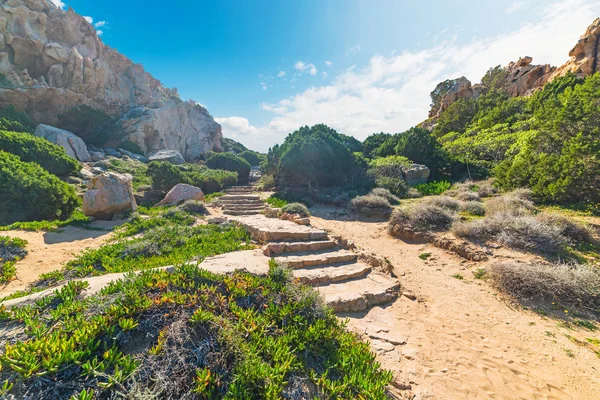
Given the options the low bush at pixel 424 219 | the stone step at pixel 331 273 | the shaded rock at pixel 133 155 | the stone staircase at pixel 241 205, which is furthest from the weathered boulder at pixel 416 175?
the shaded rock at pixel 133 155

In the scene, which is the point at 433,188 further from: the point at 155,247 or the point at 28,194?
the point at 28,194

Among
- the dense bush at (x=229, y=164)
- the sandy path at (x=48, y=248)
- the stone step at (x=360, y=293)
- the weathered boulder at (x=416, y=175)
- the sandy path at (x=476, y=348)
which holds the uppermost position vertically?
the dense bush at (x=229, y=164)

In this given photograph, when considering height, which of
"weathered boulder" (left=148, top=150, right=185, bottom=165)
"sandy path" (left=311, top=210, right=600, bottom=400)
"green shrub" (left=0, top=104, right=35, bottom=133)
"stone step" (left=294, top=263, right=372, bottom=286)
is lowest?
→ "sandy path" (left=311, top=210, right=600, bottom=400)

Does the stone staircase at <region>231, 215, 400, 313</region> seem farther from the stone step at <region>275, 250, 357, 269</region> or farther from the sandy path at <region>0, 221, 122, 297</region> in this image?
the sandy path at <region>0, 221, 122, 297</region>

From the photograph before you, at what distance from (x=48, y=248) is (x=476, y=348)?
34.7 feet

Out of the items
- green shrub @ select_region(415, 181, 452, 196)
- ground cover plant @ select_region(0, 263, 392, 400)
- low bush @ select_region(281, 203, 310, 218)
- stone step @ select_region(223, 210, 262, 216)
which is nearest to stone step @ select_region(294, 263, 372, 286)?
ground cover plant @ select_region(0, 263, 392, 400)

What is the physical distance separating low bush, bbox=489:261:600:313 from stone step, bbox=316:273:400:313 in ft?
7.47

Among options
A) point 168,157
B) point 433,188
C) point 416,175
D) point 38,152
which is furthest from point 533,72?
point 38,152

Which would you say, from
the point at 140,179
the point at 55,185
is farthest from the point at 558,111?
the point at 140,179

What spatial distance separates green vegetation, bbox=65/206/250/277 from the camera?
5106mm

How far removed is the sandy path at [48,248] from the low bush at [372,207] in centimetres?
1089

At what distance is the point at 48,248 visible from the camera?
21.1ft

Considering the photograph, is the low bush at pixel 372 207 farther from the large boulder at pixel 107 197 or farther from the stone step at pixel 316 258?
the large boulder at pixel 107 197

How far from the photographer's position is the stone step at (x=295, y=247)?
588 cm
